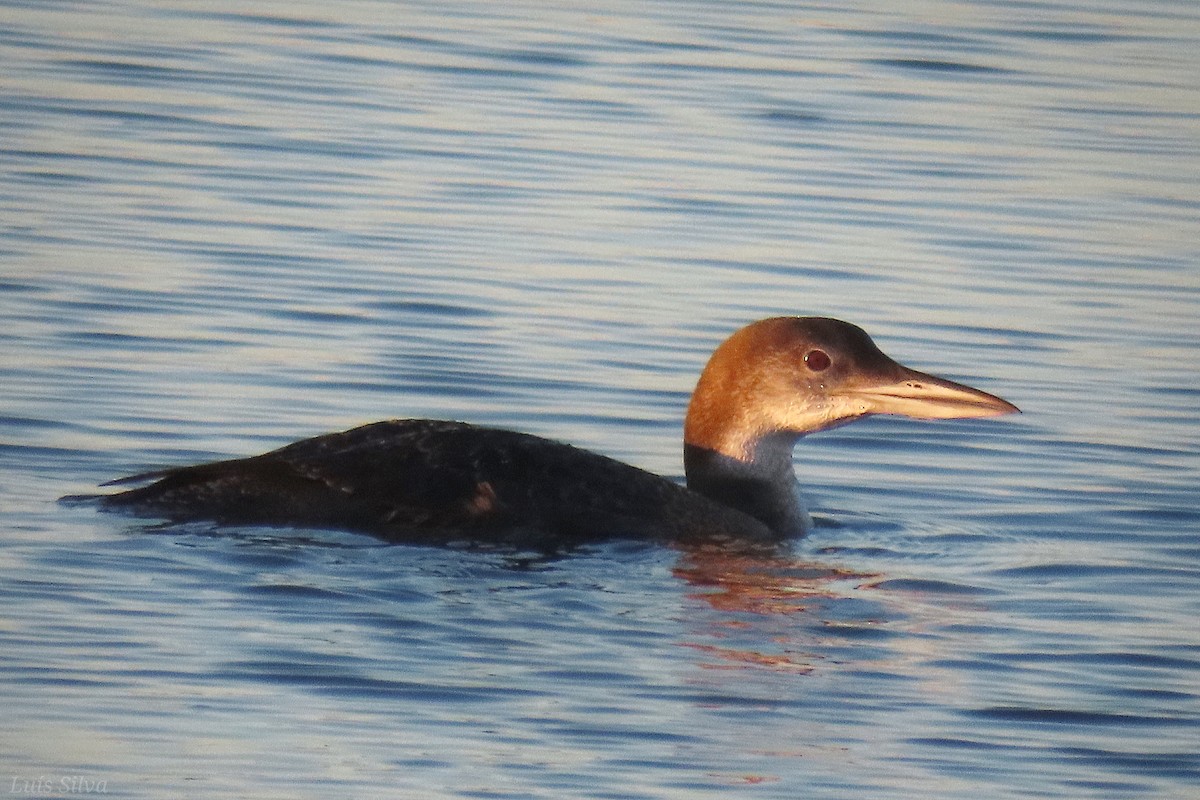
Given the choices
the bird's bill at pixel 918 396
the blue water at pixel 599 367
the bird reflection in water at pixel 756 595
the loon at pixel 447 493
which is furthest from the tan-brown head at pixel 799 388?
the bird reflection in water at pixel 756 595

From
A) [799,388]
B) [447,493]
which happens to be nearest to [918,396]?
[799,388]

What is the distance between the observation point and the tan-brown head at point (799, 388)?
8.52 m

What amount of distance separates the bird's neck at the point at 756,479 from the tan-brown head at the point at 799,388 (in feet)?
0.04

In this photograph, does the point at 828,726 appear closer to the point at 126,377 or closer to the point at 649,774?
the point at 649,774

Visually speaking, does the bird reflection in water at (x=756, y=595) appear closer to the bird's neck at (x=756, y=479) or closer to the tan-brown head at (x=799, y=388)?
the bird's neck at (x=756, y=479)

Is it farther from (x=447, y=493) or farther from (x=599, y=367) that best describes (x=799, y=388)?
(x=599, y=367)

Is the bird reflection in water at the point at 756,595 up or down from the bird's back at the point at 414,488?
down

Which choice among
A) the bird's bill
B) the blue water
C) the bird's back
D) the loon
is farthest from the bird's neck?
the bird's back

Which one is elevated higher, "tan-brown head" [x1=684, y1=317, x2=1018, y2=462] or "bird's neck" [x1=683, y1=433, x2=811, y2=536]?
"tan-brown head" [x1=684, y1=317, x2=1018, y2=462]

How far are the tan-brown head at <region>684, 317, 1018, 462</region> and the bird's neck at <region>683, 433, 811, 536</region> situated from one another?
0.01 meters

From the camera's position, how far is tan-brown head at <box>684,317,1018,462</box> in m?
8.52

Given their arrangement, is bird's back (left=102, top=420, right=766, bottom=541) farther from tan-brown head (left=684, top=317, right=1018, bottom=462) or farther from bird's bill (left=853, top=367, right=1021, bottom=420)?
bird's bill (left=853, top=367, right=1021, bottom=420)

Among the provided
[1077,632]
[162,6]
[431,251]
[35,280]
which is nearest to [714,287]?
[431,251]

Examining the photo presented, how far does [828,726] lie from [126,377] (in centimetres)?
420
